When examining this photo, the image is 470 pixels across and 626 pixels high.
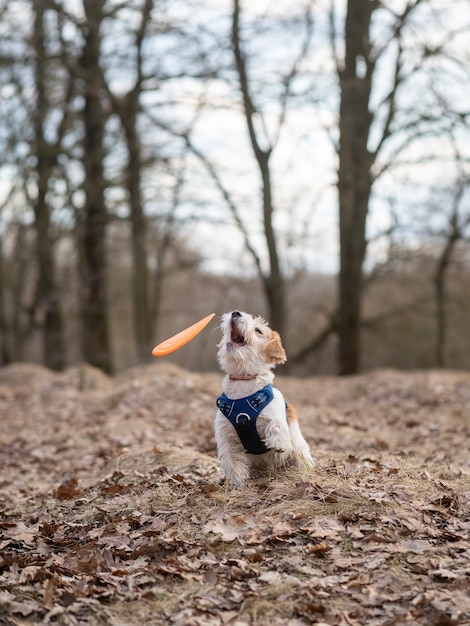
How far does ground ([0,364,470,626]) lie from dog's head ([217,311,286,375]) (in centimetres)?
99

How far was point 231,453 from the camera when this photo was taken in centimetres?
612

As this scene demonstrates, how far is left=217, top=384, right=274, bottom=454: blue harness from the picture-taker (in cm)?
597

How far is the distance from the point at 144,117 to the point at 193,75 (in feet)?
11.2

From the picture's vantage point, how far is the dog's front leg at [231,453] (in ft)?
20.0

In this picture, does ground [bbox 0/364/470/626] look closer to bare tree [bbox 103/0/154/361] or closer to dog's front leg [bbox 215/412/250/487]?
dog's front leg [bbox 215/412/250/487]

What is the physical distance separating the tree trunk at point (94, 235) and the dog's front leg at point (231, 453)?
Answer: 14.4m

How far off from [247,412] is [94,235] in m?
15.5

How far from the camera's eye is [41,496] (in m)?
7.53

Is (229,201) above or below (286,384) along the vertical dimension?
above

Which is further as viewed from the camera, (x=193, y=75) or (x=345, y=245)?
(x=345, y=245)

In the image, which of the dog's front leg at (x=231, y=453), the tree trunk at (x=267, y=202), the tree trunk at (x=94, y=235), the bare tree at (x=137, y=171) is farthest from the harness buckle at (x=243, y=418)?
the tree trunk at (x=94, y=235)

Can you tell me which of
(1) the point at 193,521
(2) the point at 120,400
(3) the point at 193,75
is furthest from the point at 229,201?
(1) the point at 193,521

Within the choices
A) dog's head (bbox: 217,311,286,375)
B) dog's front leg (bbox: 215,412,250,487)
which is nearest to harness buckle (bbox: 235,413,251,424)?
dog's front leg (bbox: 215,412,250,487)

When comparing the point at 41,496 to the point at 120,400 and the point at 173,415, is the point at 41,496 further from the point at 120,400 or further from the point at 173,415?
the point at 120,400
